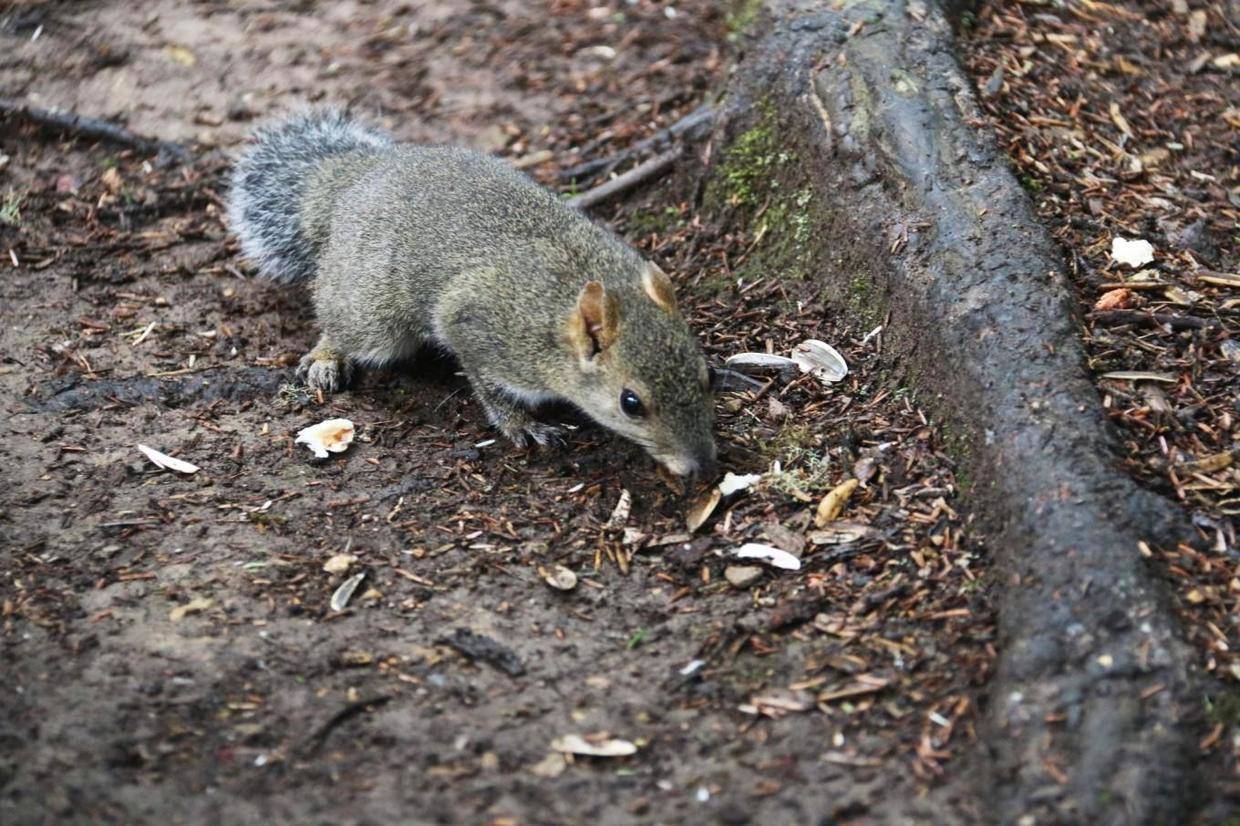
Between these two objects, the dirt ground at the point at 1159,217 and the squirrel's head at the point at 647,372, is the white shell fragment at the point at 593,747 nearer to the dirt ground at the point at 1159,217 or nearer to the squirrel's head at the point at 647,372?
the squirrel's head at the point at 647,372

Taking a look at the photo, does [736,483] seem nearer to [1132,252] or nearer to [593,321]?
[593,321]

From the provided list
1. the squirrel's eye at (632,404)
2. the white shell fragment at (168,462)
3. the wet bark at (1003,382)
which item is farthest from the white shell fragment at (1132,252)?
the white shell fragment at (168,462)

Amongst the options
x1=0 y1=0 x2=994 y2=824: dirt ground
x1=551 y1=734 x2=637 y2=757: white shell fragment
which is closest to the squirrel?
x1=0 y1=0 x2=994 y2=824: dirt ground

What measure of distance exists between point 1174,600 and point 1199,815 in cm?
67

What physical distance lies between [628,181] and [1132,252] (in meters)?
2.67

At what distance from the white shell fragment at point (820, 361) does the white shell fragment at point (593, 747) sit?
1.95m

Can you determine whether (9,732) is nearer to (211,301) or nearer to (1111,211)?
(211,301)

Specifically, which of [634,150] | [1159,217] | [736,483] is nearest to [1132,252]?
[1159,217]

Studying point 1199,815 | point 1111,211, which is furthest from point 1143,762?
point 1111,211

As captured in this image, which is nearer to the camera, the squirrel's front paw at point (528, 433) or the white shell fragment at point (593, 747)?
Result: the white shell fragment at point (593, 747)

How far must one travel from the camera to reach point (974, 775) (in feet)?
11.1

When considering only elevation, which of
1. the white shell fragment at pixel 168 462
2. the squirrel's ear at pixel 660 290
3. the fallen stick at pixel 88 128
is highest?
the fallen stick at pixel 88 128

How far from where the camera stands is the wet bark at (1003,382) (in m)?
3.29

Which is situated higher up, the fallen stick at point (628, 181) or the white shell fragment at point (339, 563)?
the fallen stick at point (628, 181)
